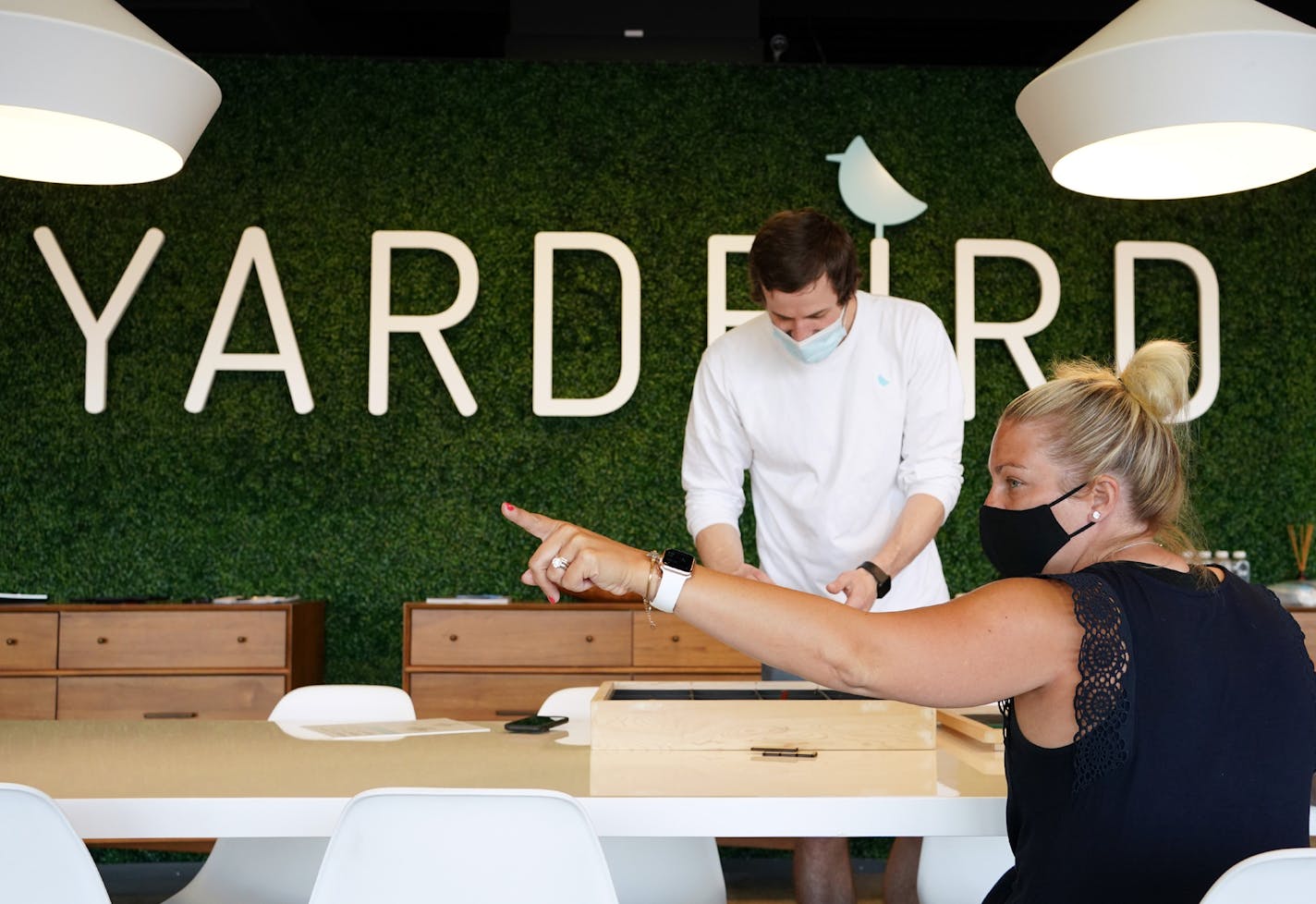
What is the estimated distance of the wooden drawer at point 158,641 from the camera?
4.29 m

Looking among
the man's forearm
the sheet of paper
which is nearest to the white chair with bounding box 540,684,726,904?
the sheet of paper

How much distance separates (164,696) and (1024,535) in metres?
3.48

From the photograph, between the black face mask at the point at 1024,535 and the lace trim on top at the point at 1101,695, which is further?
the black face mask at the point at 1024,535

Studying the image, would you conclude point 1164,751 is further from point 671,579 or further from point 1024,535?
point 671,579

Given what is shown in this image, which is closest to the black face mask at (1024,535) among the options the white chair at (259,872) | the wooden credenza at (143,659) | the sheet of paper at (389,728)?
the sheet of paper at (389,728)

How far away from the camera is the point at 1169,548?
160 cm

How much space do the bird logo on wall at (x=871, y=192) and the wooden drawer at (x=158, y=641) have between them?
2.70m

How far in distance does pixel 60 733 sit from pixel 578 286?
9.75 feet

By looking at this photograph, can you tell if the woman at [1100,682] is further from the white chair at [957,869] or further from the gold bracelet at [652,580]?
the white chair at [957,869]

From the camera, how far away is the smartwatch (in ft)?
4.40

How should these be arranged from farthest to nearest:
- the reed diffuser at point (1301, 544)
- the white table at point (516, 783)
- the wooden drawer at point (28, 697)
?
the reed diffuser at point (1301, 544), the wooden drawer at point (28, 697), the white table at point (516, 783)

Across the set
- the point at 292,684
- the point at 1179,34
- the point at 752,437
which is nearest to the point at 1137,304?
the point at 752,437

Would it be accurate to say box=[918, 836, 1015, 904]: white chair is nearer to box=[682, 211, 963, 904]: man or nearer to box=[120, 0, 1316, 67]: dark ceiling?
box=[682, 211, 963, 904]: man

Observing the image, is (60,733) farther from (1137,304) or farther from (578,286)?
(1137,304)
